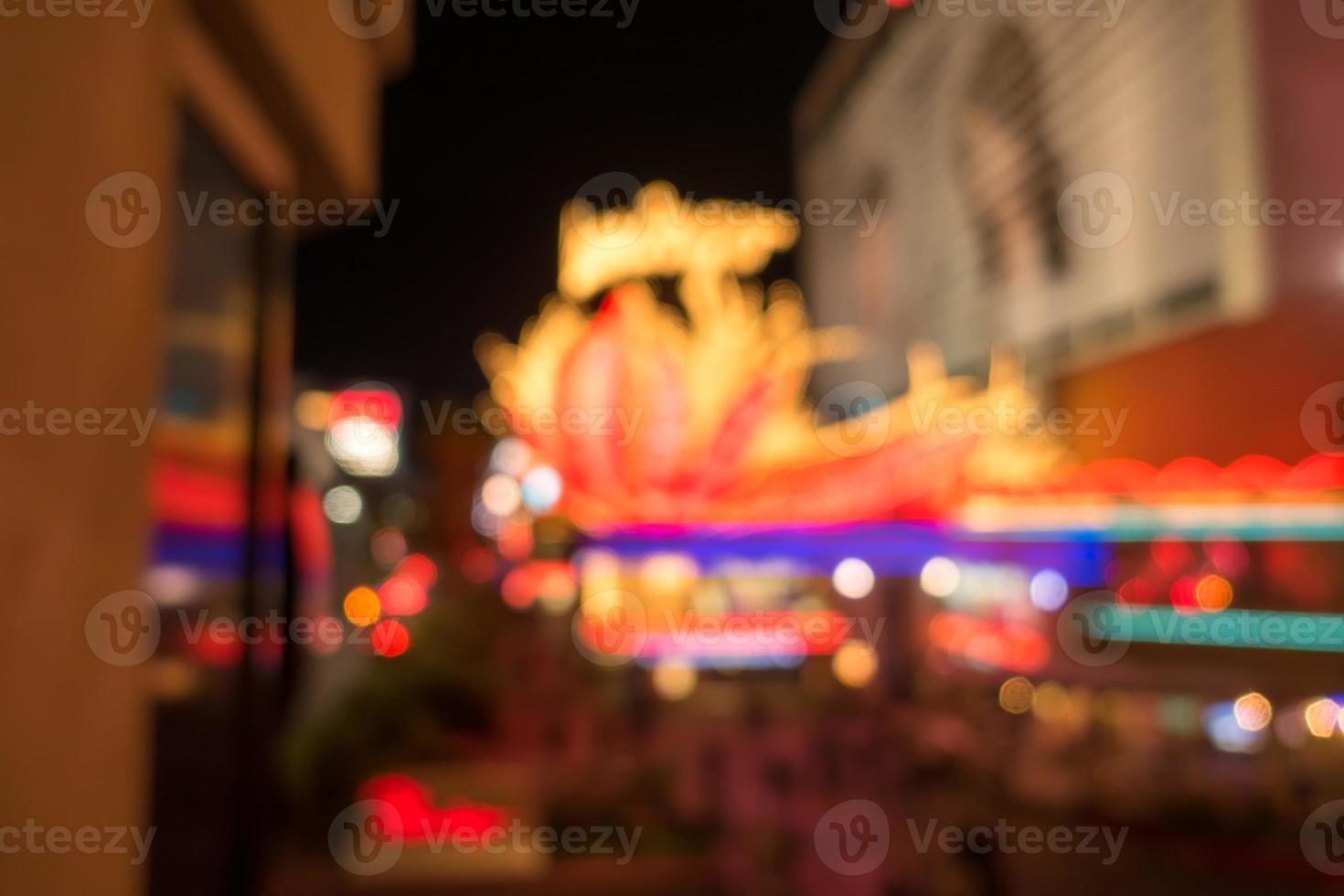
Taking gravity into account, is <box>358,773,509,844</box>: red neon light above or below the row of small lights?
below

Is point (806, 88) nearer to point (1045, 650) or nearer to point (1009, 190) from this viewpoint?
point (1009, 190)

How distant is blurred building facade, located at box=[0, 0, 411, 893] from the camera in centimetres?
170

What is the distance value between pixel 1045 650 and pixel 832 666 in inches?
68.5

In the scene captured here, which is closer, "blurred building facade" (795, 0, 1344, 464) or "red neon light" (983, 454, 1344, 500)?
"red neon light" (983, 454, 1344, 500)

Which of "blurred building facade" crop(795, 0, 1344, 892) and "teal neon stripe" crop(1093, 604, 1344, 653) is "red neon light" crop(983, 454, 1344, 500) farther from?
"teal neon stripe" crop(1093, 604, 1344, 653)

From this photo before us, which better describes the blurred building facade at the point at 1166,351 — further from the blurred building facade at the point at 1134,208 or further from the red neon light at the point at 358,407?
the red neon light at the point at 358,407

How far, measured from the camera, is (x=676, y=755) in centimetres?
595

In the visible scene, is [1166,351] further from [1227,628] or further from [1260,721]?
[1260,721]

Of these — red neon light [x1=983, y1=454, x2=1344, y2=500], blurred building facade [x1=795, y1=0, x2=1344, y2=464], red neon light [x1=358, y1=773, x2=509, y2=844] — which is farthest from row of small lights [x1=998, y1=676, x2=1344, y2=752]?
red neon light [x1=358, y1=773, x2=509, y2=844]

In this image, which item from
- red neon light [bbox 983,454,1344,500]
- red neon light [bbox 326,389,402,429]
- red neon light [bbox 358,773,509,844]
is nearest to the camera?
red neon light [bbox 358,773,509,844]

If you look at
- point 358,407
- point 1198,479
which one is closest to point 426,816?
point 1198,479

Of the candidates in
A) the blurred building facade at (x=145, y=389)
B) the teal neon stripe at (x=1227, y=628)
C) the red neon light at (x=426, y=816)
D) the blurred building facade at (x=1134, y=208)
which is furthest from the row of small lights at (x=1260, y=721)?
the blurred building facade at (x=145, y=389)

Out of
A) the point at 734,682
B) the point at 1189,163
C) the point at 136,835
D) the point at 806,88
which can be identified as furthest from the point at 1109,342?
the point at 806,88

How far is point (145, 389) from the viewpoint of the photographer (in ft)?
7.20
